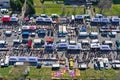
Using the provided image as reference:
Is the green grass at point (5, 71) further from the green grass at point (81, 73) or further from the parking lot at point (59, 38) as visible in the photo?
the parking lot at point (59, 38)

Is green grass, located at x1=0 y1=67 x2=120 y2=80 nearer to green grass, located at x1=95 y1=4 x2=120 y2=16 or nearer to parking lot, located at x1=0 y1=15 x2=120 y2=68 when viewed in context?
parking lot, located at x1=0 y1=15 x2=120 y2=68

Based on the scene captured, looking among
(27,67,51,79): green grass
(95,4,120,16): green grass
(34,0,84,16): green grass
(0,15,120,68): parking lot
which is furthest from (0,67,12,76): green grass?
(95,4,120,16): green grass

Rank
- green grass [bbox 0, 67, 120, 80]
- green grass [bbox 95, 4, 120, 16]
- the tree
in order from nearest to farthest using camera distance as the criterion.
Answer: green grass [bbox 0, 67, 120, 80] → the tree → green grass [bbox 95, 4, 120, 16]

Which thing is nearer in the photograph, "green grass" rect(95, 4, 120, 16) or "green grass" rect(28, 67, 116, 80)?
"green grass" rect(28, 67, 116, 80)

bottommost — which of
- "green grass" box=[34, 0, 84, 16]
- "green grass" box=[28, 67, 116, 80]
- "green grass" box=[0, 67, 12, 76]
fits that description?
"green grass" box=[28, 67, 116, 80]

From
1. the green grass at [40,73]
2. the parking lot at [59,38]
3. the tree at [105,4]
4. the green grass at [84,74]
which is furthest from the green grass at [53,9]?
the green grass at [84,74]

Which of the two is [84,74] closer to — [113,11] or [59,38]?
[59,38]

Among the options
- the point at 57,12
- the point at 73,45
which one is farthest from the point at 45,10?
the point at 73,45

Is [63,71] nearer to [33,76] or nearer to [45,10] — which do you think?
[33,76]

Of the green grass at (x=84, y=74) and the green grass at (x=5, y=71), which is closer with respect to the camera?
the green grass at (x=84, y=74)
